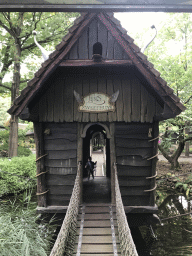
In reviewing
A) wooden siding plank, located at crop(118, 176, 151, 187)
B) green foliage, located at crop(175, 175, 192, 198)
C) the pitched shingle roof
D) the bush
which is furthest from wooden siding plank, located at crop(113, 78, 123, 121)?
the bush

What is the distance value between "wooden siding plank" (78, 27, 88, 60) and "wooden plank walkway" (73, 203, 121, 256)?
3.60m

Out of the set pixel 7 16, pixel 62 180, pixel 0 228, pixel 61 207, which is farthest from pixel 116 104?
pixel 7 16

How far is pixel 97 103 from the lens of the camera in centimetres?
511

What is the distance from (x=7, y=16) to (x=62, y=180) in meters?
9.94

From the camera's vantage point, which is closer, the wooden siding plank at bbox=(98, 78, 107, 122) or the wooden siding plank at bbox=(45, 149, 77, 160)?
the wooden siding plank at bbox=(98, 78, 107, 122)

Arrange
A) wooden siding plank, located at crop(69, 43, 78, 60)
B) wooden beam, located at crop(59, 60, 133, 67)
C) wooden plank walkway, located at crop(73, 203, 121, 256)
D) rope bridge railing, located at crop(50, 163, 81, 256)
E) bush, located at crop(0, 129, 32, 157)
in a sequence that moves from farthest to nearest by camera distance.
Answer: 1. bush, located at crop(0, 129, 32, 157)
2. wooden siding plank, located at crop(69, 43, 78, 60)
3. wooden beam, located at crop(59, 60, 133, 67)
4. wooden plank walkway, located at crop(73, 203, 121, 256)
5. rope bridge railing, located at crop(50, 163, 81, 256)

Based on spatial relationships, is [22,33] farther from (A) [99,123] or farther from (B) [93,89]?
(A) [99,123]

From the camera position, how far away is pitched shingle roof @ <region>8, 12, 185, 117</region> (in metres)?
4.02

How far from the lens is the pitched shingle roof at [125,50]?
402 cm

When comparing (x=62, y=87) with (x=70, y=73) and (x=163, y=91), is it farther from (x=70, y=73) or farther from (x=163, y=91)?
(x=163, y=91)

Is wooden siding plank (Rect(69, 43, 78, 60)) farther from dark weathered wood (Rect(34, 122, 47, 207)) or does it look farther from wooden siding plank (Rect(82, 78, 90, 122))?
dark weathered wood (Rect(34, 122, 47, 207))

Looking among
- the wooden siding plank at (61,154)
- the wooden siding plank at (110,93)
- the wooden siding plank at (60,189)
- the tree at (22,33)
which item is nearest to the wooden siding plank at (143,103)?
the wooden siding plank at (110,93)

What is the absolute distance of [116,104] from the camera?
5.12 metres

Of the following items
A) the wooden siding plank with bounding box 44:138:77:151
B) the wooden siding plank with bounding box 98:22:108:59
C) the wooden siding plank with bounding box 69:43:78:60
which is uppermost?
the wooden siding plank with bounding box 98:22:108:59
